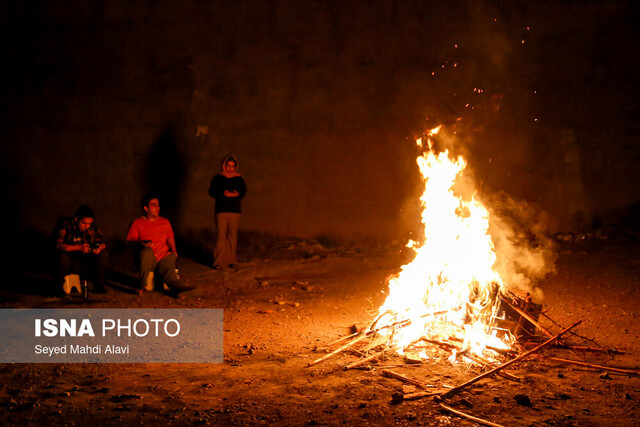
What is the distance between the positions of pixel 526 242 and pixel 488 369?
6.01 m

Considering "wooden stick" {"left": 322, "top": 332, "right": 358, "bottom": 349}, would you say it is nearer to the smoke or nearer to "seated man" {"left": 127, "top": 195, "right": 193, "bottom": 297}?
the smoke

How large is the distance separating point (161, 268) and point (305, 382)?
160 inches

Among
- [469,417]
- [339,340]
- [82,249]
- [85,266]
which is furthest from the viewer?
[85,266]

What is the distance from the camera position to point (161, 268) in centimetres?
804

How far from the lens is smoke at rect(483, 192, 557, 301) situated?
826 cm

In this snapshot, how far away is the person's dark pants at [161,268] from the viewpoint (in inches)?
310

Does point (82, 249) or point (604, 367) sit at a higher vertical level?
point (82, 249)

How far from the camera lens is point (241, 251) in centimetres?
1055

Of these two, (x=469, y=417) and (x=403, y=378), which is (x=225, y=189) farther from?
(x=469, y=417)

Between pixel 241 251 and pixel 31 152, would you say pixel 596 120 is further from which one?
pixel 31 152

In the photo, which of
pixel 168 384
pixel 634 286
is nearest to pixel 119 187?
pixel 168 384

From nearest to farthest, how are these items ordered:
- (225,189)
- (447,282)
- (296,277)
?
(447,282)
(296,277)
(225,189)

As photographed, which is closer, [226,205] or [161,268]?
[161,268]

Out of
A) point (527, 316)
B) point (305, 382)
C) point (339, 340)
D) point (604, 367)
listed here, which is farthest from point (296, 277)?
point (604, 367)
